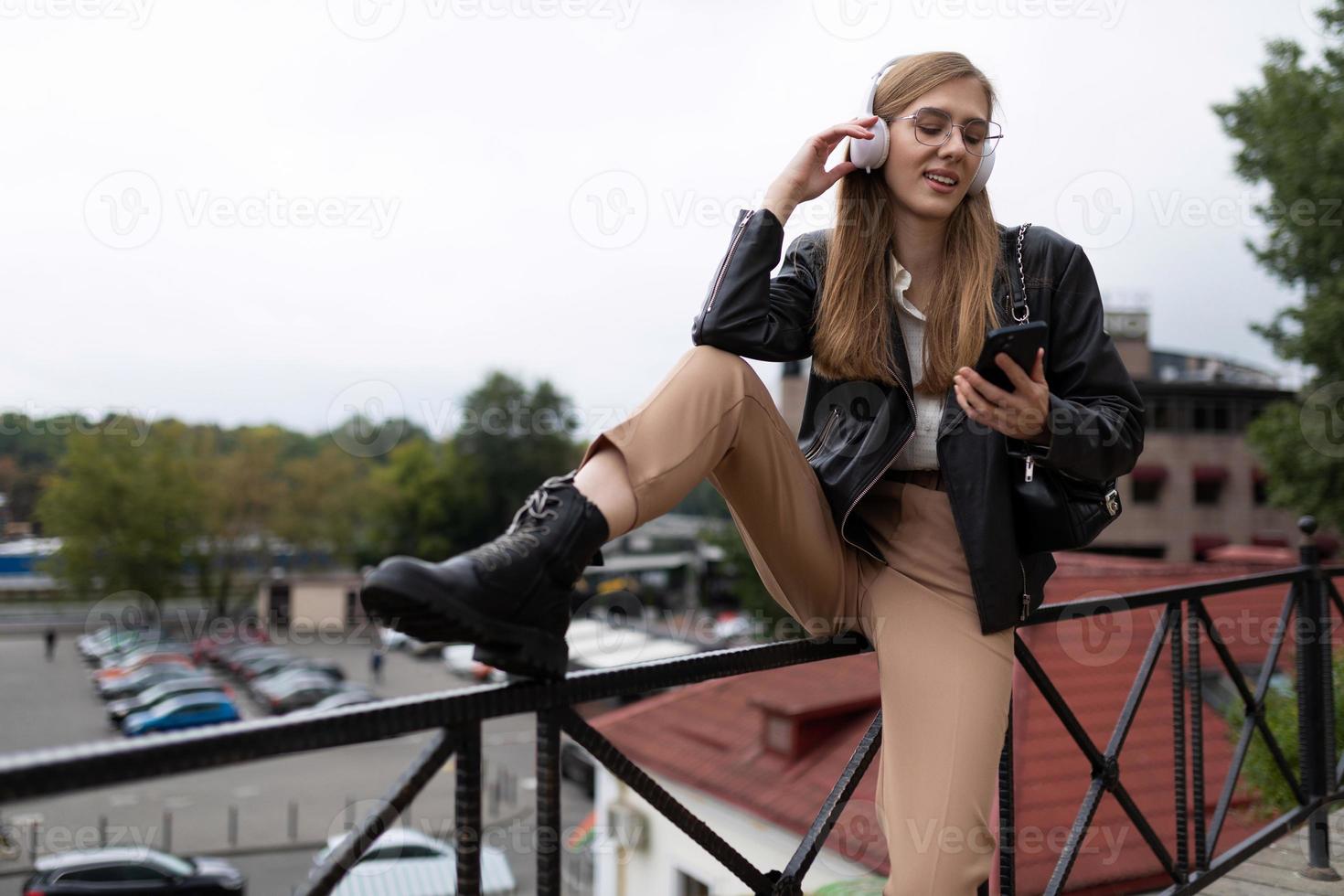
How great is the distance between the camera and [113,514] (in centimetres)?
4341

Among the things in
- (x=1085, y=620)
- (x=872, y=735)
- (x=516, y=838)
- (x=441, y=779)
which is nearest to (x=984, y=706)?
(x=872, y=735)

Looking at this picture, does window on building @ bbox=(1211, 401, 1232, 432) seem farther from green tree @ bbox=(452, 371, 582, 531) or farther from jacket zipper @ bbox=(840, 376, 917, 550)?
jacket zipper @ bbox=(840, 376, 917, 550)

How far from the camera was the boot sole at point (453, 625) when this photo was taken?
125 centimetres

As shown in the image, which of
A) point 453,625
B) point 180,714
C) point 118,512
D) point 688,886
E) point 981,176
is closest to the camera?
point 453,625

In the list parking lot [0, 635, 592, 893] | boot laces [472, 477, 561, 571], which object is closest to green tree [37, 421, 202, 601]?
parking lot [0, 635, 592, 893]

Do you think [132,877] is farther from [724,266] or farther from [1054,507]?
[1054,507]

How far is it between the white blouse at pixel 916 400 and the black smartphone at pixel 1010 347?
271 mm

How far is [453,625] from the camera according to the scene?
131 cm

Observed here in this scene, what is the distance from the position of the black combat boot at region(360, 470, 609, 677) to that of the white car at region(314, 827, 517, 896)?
42.6 ft

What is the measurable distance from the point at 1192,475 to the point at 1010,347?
121 ft

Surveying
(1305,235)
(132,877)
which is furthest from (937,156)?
(132,877)

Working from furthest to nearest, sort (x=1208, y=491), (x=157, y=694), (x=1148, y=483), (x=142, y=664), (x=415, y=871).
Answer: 1. (x=142, y=664)
2. (x=1208, y=491)
3. (x=1148, y=483)
4. (x=157, y=694)
5. (x=415, y=871)

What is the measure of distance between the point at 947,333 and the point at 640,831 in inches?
501

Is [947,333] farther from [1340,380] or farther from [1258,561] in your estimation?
[1258,561]
